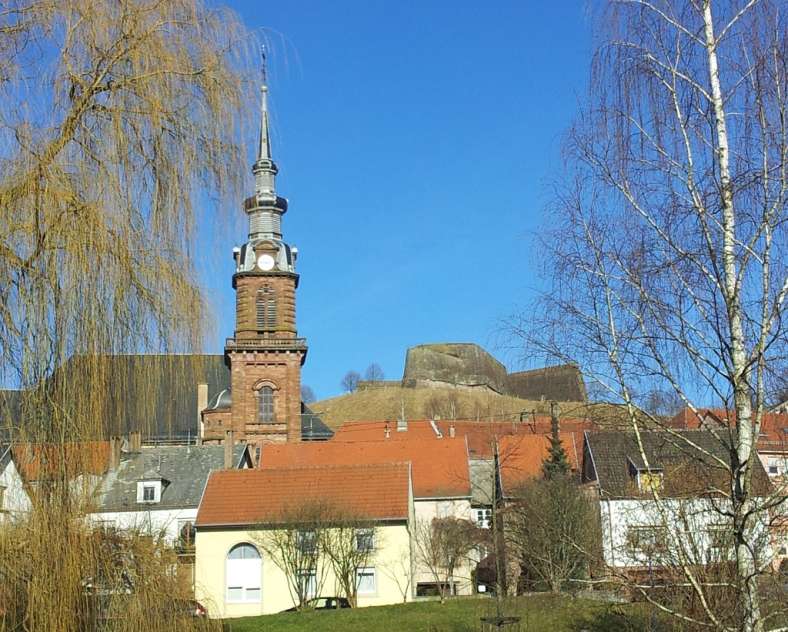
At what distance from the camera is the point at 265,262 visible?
58406mm

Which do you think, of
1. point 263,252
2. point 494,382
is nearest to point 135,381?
point 263,252

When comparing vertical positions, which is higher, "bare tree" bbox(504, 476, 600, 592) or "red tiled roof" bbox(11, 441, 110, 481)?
"red tiled roof" bbox(11, 441, 110, 481)

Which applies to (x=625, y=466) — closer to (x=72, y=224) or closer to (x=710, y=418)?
(x=710, y=418)

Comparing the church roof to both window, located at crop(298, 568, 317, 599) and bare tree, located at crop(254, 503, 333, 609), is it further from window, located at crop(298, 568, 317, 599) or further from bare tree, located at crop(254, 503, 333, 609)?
window, located at crop(298, 568, 317, 599)

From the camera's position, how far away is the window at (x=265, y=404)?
5722 cm

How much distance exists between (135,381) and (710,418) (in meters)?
5.18

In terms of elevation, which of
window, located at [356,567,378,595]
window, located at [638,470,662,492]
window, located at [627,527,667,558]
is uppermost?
window, located at [638,470,662,492]

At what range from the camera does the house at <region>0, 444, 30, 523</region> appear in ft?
25.0

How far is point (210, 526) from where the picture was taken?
3541 centimetres

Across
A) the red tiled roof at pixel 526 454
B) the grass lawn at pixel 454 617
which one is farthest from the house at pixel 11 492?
the red tiled roof at pixel 526 454

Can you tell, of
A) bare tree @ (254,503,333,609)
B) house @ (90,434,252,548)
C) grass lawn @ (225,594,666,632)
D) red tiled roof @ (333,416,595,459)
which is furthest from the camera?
red tiled roof @ (333,416,595,459)

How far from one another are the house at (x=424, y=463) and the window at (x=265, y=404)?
4.85 metres

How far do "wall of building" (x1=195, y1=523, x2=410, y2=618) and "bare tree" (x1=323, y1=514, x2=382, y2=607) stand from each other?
0.92m

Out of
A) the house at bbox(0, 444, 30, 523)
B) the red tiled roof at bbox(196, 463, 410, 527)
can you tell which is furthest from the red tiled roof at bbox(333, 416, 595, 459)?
the house at bbox(0, 444, 30, 523)
